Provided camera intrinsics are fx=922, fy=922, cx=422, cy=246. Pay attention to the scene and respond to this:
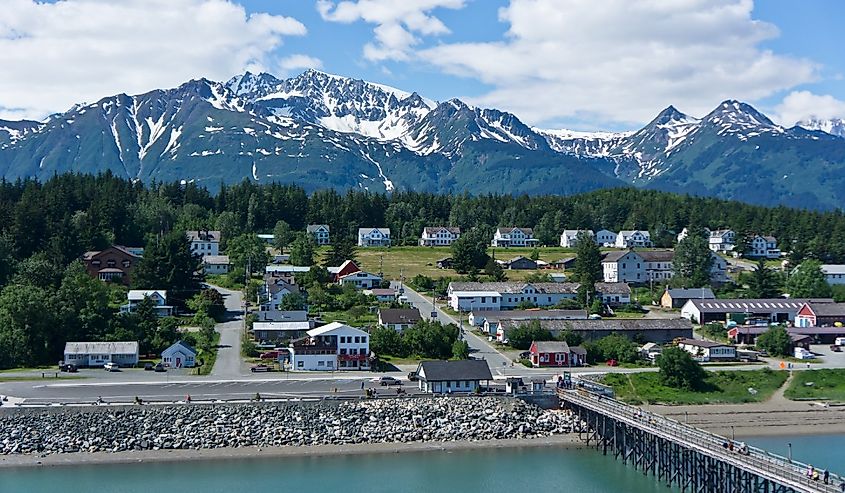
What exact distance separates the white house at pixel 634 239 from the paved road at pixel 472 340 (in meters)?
42.1

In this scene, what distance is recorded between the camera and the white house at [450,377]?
144 feet

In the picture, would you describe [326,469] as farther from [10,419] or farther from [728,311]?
[728,311]

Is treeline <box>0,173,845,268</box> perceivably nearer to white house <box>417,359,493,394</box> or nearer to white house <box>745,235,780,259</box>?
white house <box>745,235,780,259</box>

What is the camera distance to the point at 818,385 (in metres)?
49.6

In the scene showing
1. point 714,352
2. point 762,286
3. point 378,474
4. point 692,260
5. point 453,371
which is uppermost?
point 692,260

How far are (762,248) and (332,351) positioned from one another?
7113 cm

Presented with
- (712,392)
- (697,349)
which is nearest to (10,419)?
(712,392)

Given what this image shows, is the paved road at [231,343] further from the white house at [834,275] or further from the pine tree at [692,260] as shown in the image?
the white house at [834,275]

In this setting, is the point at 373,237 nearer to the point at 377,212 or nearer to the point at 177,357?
the point at 377,212

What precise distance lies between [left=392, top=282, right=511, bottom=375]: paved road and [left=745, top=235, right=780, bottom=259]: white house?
4684 centimetres

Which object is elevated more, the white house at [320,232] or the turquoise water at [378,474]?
the white house at [320,232]

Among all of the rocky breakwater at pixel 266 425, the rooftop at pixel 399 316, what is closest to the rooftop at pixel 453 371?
the rocky breakwater at pixel 266 425

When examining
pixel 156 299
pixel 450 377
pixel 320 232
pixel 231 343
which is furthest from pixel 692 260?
pixel 156 299


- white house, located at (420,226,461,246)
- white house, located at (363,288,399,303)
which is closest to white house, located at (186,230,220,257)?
white house, located at (363,288,399,303)
